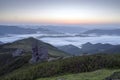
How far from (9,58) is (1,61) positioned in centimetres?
778

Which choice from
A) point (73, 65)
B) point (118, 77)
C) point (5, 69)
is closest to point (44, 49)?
point (5, 69)

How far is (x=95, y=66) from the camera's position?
58.4m

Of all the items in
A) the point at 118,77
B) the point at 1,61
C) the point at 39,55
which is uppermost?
the point at 118,77

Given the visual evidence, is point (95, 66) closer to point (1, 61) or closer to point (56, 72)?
point (56, 72)

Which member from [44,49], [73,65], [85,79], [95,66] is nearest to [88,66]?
[95,66]

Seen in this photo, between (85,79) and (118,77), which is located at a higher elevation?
(118,77)

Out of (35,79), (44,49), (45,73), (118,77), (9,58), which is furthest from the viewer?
(9,58)

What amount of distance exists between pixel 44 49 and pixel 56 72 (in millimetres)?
61954

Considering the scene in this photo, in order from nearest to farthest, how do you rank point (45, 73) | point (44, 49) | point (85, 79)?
1. point (85, 79)
2. point (45, 73)
3. point (44, 49)

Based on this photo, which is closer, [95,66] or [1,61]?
[95,66]

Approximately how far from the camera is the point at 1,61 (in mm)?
188500

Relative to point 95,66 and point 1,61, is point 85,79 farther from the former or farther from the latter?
point 1,61

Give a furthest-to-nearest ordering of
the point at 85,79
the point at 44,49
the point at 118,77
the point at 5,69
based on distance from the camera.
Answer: the point at 5,69
the point at 44,49
the point at 85,79
the point at 118,77

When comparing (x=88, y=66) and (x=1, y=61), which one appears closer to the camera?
(x=88, y=66)
